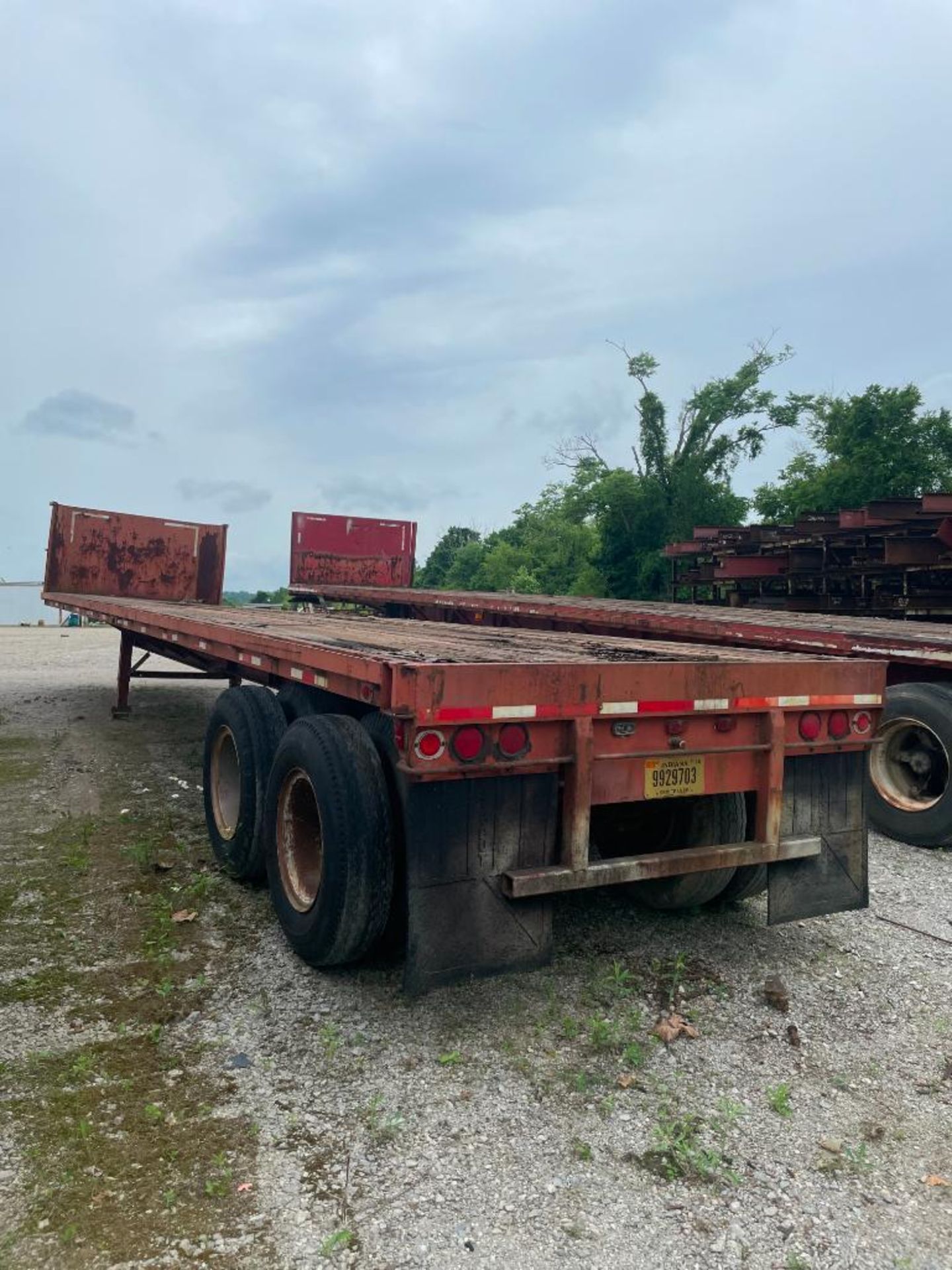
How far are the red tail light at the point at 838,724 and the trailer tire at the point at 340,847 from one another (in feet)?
6.39

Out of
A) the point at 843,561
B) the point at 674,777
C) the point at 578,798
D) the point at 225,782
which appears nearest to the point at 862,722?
the point at 674,777

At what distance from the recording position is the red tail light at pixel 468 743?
3045 millimetres

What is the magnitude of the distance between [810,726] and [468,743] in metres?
1.60

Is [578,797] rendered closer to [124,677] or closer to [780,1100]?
[780,1100]

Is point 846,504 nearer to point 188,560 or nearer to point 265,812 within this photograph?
point 188,560

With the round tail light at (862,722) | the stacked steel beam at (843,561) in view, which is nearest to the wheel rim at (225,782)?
the round tail light at (862,722)

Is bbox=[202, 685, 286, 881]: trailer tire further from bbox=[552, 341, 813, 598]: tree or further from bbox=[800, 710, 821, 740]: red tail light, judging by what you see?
bbox=[552, 341, 813, 598]: tree

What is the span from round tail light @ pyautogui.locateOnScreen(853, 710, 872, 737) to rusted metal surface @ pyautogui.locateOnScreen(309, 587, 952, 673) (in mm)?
242

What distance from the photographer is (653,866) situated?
11.3ft

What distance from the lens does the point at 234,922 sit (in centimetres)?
431

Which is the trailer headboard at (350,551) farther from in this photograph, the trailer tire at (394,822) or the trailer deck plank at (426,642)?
the trailer tire at (394,822)

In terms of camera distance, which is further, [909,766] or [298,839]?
[909,766]

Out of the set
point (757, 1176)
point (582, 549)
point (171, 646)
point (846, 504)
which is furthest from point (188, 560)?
point (582, 549)

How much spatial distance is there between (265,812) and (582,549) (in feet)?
138
